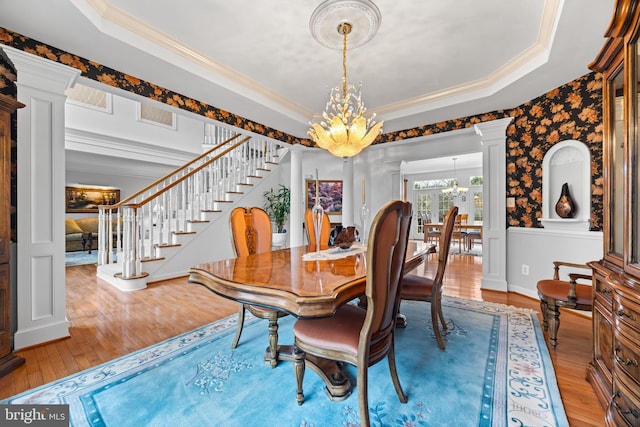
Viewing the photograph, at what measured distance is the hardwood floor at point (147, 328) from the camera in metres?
1.65

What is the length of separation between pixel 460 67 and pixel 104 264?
5.90 metres

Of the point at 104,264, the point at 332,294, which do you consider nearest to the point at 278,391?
the point at 332,294

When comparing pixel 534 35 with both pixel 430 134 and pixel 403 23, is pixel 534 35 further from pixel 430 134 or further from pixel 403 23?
pixel 430 134

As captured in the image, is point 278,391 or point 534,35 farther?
point 534,35

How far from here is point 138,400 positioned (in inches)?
58.5

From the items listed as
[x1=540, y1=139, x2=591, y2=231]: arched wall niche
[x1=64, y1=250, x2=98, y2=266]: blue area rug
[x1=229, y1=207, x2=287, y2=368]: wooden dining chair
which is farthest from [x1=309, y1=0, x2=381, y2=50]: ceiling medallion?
[x1=64, y1=250, x2=98, y2=266]: blue area rug

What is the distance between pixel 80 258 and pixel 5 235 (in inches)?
222

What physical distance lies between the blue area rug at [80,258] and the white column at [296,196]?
4.38 metres

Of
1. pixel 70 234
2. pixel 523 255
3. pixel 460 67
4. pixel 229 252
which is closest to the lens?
pixel 460 67

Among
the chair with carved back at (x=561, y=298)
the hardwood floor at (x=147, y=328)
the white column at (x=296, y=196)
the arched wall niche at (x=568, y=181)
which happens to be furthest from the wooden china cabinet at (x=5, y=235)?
the arched wall niche at (x=568, y=181)

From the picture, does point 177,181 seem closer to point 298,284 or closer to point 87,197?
point 298,284

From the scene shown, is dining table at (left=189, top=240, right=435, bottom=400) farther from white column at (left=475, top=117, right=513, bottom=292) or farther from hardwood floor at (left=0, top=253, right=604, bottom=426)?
white column at (left=475, top=117, right=513, bottom=292)

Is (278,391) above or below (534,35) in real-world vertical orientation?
below

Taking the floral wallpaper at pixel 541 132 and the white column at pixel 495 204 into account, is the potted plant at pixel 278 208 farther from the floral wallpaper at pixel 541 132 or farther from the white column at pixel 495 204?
the white column at pixel 495 204
